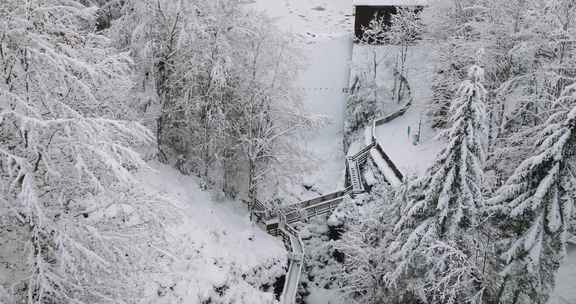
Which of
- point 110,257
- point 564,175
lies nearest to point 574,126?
point 564,175

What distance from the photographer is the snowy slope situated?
16.1 m

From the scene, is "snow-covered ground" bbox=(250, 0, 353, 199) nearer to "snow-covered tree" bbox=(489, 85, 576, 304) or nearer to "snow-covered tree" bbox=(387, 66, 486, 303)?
"snow-covered tree" bbox=(387, 66, 486, 303)

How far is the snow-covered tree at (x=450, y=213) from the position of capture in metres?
13.4

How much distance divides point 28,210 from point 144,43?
535 inches

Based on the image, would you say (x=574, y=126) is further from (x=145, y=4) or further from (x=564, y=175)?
(x=145, y=4)

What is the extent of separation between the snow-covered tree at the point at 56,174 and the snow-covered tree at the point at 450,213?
26.6ft

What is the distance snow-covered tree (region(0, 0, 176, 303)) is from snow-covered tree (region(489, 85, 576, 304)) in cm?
1035

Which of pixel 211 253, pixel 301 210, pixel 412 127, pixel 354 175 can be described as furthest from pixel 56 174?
pixel 412 127

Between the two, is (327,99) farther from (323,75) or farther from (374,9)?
(374,9)

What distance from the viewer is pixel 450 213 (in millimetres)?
14477

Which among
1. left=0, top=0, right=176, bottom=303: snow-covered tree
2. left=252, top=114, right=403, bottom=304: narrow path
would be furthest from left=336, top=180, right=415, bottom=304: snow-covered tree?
left=0, top=0, right=176, bottom=303: snow-covered tree

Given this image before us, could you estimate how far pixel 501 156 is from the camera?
768 inches

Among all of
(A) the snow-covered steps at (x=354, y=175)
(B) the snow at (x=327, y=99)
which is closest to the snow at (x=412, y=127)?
(A) the snow-covered steps at (x=354, y=175)

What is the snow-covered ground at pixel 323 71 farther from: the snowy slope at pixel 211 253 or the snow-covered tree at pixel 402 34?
the snowy slope at pixel 211 253
